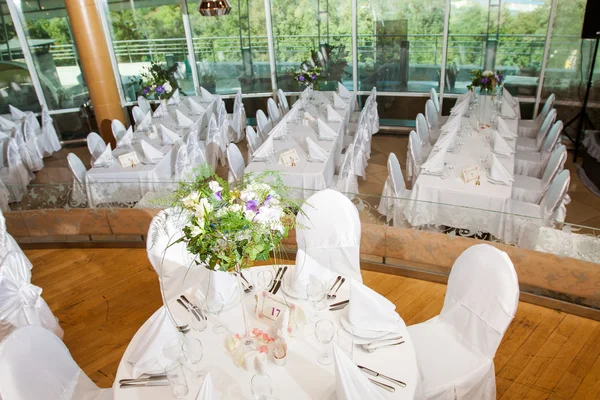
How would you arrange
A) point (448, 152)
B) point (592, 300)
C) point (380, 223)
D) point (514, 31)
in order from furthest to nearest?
point (514, 31), point (448, 152), point (380, 223), point (592, 300)

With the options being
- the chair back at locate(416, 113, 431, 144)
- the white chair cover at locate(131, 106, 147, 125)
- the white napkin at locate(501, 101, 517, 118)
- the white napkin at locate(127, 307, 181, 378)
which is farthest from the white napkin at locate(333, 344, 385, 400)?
the white chair cover at locate(131, 106, 147, 125)

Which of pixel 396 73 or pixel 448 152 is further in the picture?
pixel 396 73

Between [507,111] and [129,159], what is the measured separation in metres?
4.93

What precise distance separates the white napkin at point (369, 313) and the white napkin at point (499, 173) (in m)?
2.44

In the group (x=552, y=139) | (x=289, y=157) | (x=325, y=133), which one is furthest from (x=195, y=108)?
(x=552, y=139)

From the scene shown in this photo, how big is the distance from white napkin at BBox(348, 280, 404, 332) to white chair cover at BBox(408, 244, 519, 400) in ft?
1.23

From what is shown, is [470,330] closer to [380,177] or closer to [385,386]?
[385,386]

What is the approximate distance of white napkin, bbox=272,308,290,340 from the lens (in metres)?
2.64

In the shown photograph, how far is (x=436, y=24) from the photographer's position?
26.2 feet

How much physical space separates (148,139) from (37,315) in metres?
3.30

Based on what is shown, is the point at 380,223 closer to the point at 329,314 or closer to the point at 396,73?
the point at 329,314

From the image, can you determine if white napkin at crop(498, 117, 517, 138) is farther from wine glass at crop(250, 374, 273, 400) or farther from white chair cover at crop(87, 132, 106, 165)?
white chair cover at crop(87, 132, 106, 165)

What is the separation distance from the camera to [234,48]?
8.99 m

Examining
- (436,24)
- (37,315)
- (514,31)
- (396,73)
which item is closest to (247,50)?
(396,73)
